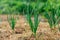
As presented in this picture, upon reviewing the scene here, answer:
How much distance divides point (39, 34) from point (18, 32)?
48cm

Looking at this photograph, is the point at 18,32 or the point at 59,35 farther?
the point at 18,32

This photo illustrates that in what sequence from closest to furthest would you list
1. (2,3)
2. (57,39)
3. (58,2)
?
(57,39) → (58,2) → (2,3)

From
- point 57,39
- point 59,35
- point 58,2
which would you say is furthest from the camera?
point 58,2

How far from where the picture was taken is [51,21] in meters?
3.89

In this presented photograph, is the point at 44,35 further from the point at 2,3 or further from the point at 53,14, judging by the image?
the point at 2,3

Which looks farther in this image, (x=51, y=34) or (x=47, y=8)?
(x=47, y=8)

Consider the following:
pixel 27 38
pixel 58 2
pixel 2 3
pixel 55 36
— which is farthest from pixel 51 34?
pixel 2 3

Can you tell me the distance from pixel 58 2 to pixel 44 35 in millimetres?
1046

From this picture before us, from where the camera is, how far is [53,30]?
4.08 m

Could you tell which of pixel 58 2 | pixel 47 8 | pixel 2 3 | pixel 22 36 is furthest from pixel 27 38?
pixel 2 3

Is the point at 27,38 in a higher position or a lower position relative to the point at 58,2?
lower

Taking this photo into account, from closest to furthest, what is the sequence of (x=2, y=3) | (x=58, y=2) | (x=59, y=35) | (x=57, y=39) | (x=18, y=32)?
1. (x=57, y=39)
2. (x=59, y=35)
3. (x=18, y=32)
4. (x=58, y=2)
5. (x=2, y=3)

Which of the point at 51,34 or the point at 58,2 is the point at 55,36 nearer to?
the point at 51,34

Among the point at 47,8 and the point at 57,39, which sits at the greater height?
the point at 47,8
